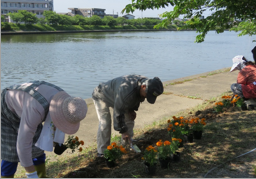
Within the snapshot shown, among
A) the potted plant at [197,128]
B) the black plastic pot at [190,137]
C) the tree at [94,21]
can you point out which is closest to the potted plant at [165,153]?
the black plastic pot at [190,137]

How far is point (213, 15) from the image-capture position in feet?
22.8

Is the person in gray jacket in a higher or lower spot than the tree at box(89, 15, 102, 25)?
lower

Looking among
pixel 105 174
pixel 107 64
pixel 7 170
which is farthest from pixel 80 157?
pixel 107 64

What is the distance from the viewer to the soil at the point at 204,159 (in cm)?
347

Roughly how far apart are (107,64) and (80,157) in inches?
592

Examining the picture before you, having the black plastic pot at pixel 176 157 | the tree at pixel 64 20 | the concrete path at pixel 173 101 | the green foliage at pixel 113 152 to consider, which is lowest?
the concrete path at pixel 173 101

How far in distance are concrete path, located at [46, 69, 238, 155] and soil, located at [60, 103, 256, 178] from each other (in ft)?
3.62

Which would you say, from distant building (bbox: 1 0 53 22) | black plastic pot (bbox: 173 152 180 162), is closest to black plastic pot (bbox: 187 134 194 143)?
black plastic pot (bbox: 173 152 180 162)

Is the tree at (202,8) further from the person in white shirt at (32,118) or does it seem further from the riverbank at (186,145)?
the person in white shirt at (32,118)

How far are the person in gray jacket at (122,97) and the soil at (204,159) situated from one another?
45 centimetres

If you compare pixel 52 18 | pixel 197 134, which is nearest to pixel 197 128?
pixel 197 134

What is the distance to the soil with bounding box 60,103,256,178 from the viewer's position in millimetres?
3468

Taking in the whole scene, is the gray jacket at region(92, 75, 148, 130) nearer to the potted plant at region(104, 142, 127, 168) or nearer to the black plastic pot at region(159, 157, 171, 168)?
the potted plant at region(104, 142, 127, 168)

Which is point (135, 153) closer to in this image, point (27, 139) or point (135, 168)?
point (135, 168)
